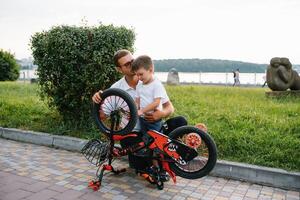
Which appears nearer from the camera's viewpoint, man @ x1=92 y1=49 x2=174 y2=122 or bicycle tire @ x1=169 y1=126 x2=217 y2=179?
bicycle tire @ x1=169 y1=126 x2=217 y2=179

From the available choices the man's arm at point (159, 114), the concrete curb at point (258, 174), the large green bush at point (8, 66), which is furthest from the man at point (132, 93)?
the large green bush at point (8, 66)

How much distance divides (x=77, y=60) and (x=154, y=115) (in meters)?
2.54

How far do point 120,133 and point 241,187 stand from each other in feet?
5.32

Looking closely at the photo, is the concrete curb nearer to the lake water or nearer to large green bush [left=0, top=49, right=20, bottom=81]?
large green bush [left=0, top=49, right=20, bottom=81]

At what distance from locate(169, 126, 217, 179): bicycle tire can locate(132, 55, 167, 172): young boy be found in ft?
1.13

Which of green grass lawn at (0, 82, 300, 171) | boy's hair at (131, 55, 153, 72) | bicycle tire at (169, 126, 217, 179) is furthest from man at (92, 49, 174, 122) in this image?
green grass lawn at (0, 82, 300, 171)

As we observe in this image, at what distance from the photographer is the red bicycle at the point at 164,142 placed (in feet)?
12.7

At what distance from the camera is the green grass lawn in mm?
4887

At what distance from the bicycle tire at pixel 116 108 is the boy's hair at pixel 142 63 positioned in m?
0.31

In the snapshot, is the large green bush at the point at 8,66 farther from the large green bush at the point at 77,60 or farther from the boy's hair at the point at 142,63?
the boy's hair at the point at 142,63

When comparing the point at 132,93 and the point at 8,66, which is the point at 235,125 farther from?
the point at 8,66

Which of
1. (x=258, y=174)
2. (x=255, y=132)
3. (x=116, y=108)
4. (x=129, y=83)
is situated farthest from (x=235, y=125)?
(x=116, y=108)

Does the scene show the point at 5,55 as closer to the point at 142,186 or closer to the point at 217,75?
the point at 217,75

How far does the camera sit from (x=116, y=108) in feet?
13.3
